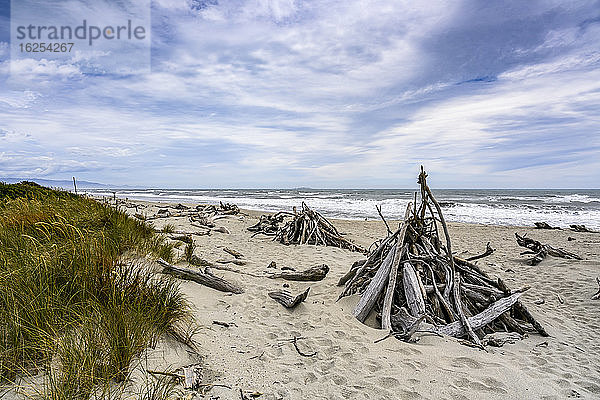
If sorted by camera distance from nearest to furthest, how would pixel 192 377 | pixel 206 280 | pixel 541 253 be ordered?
1. pixel 192 377
2. pixel 206 280
3. pixel 541 253

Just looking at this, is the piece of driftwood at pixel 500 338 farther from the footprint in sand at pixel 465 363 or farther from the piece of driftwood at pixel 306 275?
the piece of driftwood at pixel 306 275

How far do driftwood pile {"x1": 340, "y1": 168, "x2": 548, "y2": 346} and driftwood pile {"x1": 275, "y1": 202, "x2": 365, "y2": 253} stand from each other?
16.5 feet

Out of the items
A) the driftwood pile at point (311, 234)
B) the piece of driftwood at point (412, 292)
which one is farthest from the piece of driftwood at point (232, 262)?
the piece of driftwood at point (412, 292)

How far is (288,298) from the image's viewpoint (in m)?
4.78

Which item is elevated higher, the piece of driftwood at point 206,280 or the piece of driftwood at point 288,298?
the piece of driftwood at point 206,280

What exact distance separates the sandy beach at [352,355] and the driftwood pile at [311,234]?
4.01 m

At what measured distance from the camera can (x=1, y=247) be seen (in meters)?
3.80

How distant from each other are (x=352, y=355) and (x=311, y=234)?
6.78 m

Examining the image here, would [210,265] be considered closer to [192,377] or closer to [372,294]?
[372,294]

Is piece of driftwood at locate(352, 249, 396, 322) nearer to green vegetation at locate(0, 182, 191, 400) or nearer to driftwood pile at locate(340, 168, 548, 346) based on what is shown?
driftwood pile at locate(340, 168, 548, 346)

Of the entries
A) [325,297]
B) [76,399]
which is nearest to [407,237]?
[325,297]

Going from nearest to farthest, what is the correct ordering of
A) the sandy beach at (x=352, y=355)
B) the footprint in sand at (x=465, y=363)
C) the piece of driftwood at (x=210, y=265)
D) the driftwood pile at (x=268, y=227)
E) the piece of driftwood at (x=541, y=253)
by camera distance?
the sandy beach at (x=352, y=355) → the footprint in sand at (x=465, y=363) → the piece of driftwood at (x=210, y=265) → the piece of driftwood at (x=541, y=253) → the driftwood pile at (x=268, y=227)

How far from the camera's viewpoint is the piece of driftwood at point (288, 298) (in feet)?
15.4

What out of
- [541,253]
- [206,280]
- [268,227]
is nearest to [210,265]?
[206,280]
